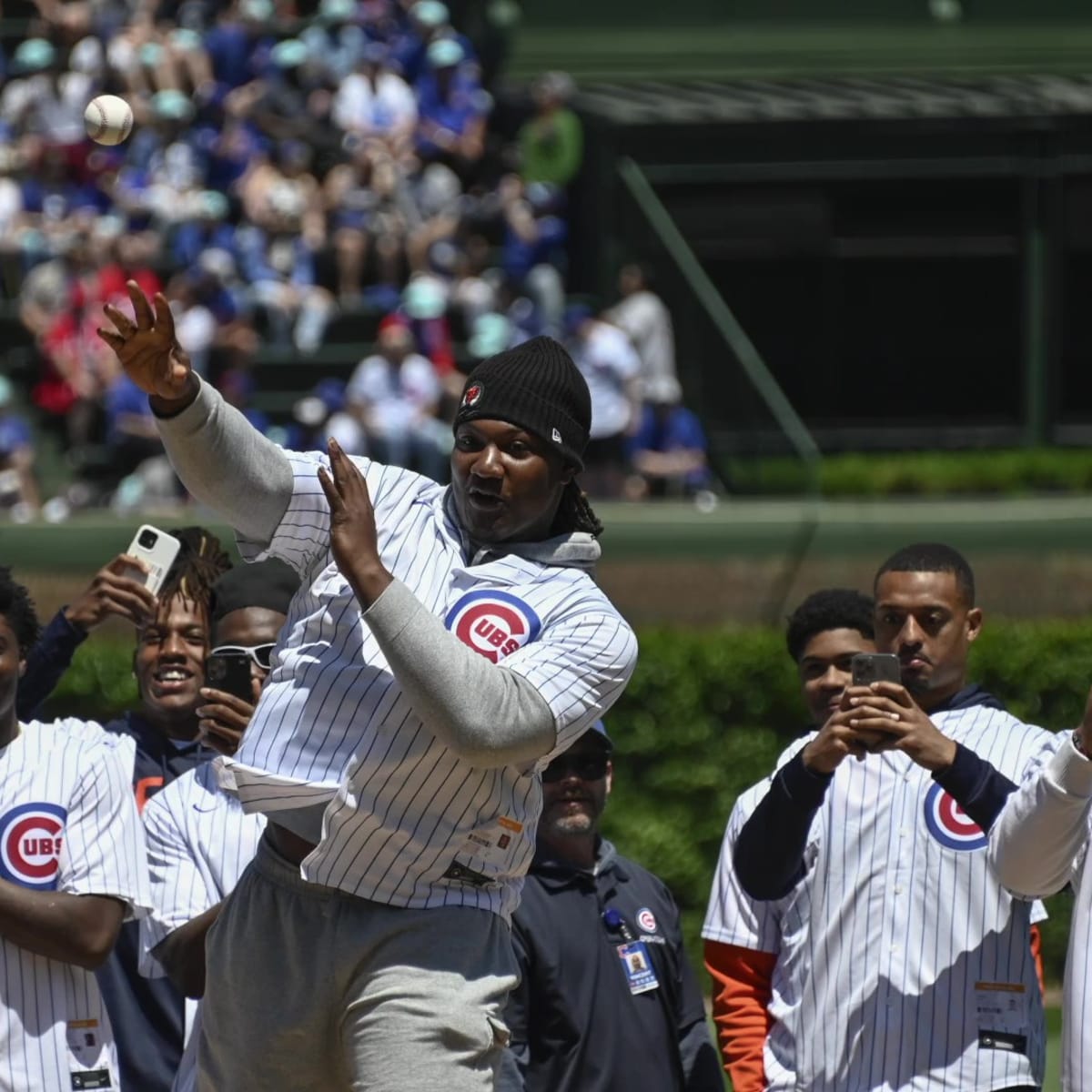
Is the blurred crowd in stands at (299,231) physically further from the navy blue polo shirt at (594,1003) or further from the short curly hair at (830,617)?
the navy blue polo shirt at (594,1003)

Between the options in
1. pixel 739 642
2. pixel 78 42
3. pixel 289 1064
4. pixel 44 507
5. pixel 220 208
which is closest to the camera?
pixel 289 1064

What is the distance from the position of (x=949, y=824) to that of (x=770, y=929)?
0.56 metres

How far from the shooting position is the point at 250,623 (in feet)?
17.6

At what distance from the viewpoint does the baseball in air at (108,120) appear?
197 inches

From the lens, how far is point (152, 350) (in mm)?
3809

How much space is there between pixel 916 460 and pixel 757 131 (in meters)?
3.55

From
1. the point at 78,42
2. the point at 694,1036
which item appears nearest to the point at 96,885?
the point at 694,1036

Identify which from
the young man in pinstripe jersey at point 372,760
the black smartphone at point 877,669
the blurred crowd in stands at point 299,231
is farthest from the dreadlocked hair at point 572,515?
the blurred crowd in stands at point 299,231

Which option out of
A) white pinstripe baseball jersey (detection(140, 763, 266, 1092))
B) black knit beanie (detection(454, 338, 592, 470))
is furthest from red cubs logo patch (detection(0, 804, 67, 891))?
black knit beanie (detection(454, 338, 592, 470))

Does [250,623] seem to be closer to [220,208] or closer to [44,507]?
[44,507]

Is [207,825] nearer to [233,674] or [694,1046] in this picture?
[233,674]

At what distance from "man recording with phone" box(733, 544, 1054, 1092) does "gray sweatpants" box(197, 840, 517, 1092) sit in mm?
1217

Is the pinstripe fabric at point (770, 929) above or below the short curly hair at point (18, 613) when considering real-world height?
below

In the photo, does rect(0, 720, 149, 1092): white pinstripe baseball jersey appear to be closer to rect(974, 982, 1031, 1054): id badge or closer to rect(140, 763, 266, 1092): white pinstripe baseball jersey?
rect(140, 763, 266, 1092): white pinstripe baseball jersey
